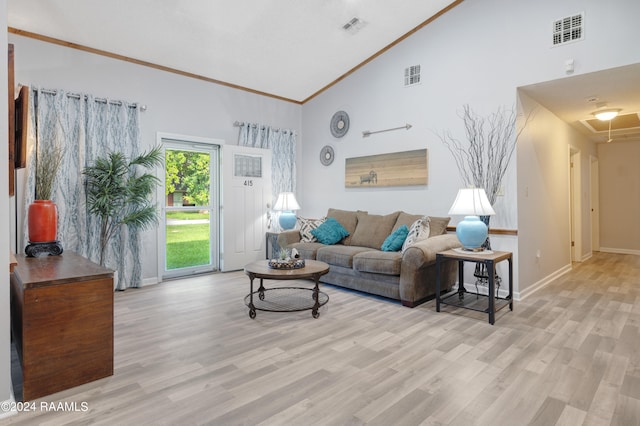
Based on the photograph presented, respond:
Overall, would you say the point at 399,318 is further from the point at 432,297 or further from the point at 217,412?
the point at 217,412

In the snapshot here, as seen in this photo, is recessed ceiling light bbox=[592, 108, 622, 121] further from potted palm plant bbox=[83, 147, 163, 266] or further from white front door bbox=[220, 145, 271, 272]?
potted palm plant bbox=[83, 147, 163, 266]

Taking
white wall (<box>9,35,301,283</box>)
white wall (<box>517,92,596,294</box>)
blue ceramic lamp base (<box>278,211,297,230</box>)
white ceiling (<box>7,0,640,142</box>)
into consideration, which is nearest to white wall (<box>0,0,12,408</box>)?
white ceiling (<box>7,0,640,142</box>)

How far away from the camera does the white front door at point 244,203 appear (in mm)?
5527

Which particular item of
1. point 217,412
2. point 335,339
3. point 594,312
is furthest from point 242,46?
point 594,312

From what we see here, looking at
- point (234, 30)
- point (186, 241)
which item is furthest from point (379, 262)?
point (234, 30)

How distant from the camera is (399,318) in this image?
3.37 meters

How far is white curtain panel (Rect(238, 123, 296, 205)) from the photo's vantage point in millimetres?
5819

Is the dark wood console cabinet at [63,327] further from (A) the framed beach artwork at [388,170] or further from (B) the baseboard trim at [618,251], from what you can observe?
(B) the baseboard trim at [618,251]

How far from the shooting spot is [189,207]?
17.7 ft

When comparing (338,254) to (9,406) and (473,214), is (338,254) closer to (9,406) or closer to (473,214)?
(473,214)

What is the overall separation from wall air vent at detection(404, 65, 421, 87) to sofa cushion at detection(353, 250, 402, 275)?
238 cm

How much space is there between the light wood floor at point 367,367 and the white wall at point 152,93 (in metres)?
2.43

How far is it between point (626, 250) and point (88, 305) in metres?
9.25

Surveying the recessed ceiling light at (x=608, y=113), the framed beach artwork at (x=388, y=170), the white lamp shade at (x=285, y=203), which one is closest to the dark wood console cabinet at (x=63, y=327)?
the white lamp shade at (x=285, y=203)
